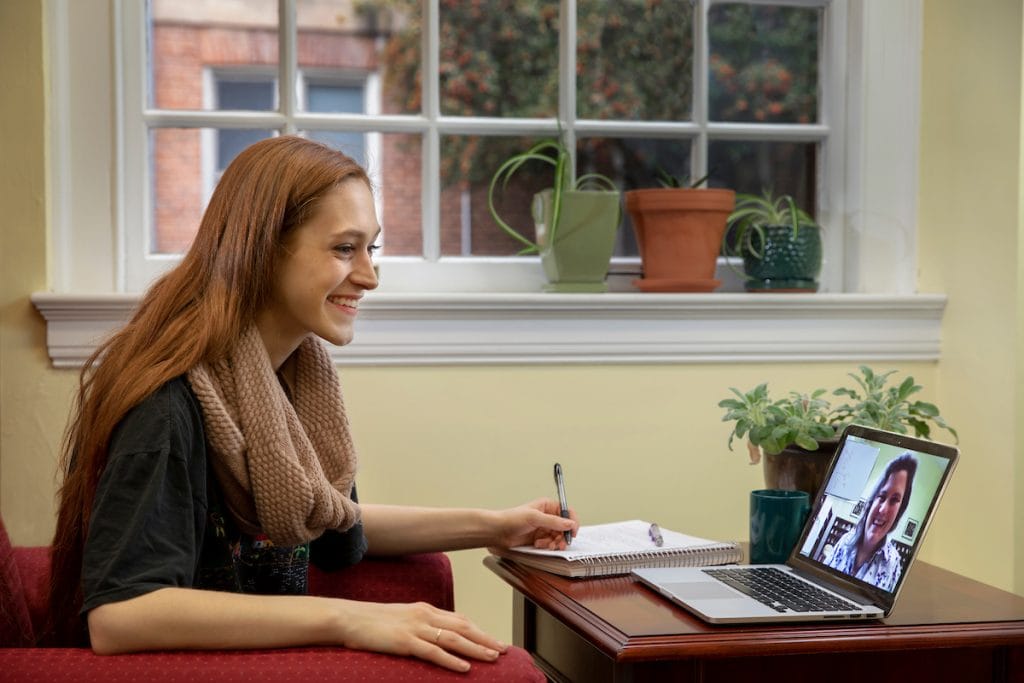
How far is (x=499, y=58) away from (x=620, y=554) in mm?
1264

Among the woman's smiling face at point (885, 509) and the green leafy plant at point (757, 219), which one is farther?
the green leafy plant at point (757, 219)

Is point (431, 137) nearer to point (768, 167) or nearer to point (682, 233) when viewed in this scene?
point (682, 233)

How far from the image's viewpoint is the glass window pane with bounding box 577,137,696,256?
8.46 feet

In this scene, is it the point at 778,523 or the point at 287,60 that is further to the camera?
the point at 287,60

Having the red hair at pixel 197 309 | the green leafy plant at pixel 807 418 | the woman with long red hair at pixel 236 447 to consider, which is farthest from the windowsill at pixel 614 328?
the red hair at pixel 197 309

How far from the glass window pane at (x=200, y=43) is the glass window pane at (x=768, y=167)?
101cm

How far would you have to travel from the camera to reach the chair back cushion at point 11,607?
1.50 meters

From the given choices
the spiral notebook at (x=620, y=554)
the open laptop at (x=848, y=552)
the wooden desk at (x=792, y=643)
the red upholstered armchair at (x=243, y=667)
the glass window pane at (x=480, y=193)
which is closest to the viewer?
the red upholstered armchair at (x=243, y=667)

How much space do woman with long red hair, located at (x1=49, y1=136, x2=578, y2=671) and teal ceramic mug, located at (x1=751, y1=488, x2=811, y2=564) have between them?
23.7 inches

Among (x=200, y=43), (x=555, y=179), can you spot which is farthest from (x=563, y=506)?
(x=200, y=43)

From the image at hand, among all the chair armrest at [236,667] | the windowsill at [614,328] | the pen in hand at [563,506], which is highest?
the windowsill at [614,328]

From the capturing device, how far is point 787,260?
251 cm

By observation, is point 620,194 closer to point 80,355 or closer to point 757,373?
point 757,373

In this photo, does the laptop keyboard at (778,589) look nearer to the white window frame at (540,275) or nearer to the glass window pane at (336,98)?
the white window frame at (540,275)
